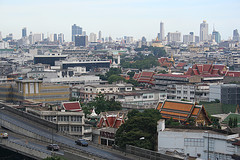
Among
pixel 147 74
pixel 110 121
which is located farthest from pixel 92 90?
pixel 110 121

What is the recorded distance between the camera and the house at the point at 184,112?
53188mm

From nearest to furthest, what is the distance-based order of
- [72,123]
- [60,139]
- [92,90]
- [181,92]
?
1. [60,139]
2. [72,123]
3. [181,92]
4. [92,90]

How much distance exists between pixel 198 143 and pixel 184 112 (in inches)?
668

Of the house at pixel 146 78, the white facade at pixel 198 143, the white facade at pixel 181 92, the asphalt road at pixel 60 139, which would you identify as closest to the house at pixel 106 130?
the asphalt road at pixel 60 139

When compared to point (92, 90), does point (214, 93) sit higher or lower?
higher

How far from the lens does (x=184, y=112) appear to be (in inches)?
2137

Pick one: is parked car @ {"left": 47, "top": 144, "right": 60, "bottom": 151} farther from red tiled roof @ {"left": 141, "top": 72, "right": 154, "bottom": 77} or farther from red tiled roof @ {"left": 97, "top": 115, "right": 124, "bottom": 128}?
red tiled roof @ {"left": 141, "top": 72, "right": 154, "bottom": 77}

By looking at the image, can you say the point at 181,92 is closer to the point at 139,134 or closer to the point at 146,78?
the point at 146,78

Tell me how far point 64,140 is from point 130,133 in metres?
5.05

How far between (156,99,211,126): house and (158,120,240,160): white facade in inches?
545

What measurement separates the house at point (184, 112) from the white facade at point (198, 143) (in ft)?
45.4

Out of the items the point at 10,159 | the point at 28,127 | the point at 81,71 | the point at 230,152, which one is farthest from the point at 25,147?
the point at 81,71

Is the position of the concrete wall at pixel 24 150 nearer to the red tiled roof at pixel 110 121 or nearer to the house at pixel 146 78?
the red tiled roof at pixel 110 121

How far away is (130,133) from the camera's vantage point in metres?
41.3
